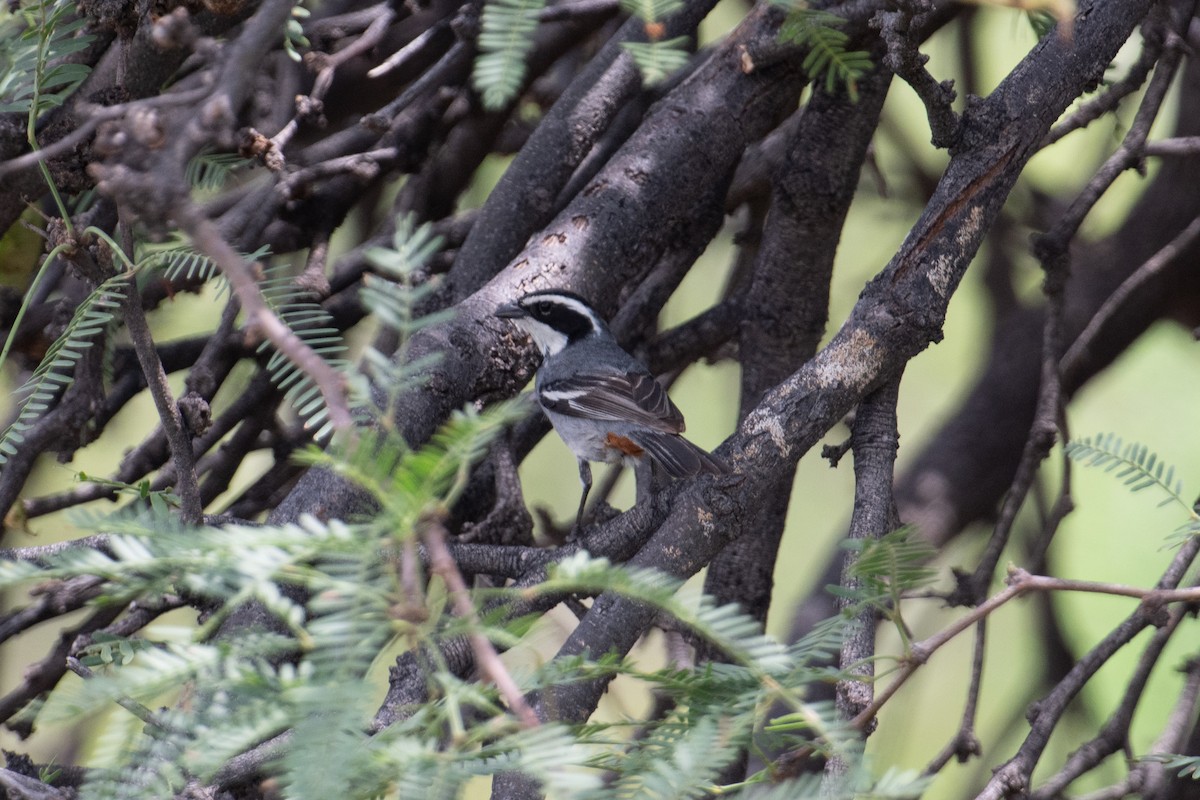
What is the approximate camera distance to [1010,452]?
4578 mm

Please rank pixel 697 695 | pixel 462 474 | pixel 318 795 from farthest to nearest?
pixel 697 695 → pixel 462 474 → pixel 318 795

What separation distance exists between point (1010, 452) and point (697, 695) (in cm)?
333

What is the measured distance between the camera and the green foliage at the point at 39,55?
91.5 inches

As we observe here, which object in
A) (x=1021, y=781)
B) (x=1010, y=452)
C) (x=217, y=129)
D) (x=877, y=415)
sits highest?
(x=217, y=129)

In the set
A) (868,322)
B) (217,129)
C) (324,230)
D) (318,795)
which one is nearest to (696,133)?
(868,322)

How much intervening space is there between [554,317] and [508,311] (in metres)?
0.40

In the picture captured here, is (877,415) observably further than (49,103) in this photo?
Yes

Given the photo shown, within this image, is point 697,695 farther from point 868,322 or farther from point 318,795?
point 868,322

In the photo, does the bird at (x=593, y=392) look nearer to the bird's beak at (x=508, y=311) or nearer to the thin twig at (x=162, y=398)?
the bird's beak at (x=508, y=311)

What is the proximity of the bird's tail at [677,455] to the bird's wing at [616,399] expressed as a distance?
0.10m

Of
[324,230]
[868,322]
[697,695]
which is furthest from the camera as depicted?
[324,230]

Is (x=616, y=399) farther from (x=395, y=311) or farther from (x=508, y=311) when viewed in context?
(x=395, y=311)

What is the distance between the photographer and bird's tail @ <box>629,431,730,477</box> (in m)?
2.62

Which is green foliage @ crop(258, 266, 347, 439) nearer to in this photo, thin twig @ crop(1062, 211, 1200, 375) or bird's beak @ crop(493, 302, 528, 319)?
bird's beak @ crop(493, 302, 528, 319)
